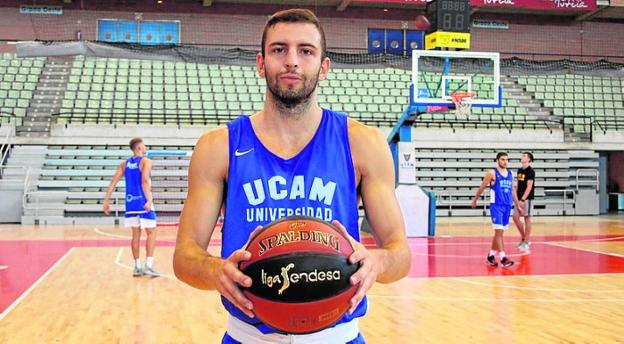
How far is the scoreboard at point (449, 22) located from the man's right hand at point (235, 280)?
35.8ft

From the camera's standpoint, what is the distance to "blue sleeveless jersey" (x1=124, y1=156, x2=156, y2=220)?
820cm

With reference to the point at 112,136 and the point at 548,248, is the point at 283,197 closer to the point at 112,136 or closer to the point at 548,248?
the point at 548,248

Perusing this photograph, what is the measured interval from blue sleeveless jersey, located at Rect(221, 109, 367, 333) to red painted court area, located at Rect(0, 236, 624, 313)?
16.2 feet

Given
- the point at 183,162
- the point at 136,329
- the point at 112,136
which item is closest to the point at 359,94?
the point at 183,162

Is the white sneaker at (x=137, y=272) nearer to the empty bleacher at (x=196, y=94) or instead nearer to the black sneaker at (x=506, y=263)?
the black sneaker at (x=506, y=263)

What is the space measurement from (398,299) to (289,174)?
16.2ft

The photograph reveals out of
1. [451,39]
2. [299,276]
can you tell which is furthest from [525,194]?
[299,276]

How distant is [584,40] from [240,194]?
81.7 feet

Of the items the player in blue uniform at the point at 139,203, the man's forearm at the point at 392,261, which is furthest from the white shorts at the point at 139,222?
the man's forearm at the point at 392,261

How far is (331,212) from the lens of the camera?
1.90 metres

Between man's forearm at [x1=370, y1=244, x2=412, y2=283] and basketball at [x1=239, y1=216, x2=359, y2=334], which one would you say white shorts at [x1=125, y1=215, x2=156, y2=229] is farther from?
basketball at [x1=239, y1=216, x2=359, y2=334]

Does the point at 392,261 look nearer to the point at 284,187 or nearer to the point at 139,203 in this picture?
the point at 284,187

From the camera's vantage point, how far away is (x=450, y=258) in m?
10.0

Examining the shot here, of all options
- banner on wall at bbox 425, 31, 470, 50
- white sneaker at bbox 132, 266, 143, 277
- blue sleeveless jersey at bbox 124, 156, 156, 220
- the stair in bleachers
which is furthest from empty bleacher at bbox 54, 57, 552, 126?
white sneaker at bbox 132, 266, 143, 277
